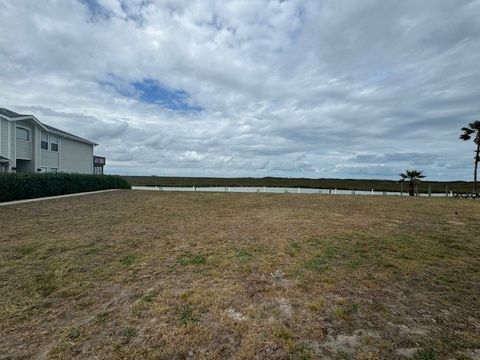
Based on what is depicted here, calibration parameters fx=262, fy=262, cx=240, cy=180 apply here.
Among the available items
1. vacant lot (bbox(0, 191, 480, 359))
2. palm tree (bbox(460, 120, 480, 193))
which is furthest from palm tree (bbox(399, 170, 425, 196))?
vacant lot (bbox(0, 191, 480, 359))

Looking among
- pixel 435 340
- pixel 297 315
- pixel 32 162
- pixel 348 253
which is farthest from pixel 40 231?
pixel 32 162

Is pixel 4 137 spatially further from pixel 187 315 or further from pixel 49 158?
pixel 187 315

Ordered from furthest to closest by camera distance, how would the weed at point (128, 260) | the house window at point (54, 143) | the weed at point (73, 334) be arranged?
the house window at point (54, 143), the weed at point (128, 260), the weed at point (73, 334)

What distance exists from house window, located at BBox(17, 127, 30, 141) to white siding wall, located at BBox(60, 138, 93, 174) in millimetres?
3785

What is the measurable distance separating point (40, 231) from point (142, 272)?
16.3 ft

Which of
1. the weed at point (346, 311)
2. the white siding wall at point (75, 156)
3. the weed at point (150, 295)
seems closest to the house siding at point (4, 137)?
the white siding wall at point (75, 156)

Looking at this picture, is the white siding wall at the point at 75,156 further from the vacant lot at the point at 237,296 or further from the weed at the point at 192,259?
the weed at the point at 192,259

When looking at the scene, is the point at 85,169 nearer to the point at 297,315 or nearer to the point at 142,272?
the point at 142,272

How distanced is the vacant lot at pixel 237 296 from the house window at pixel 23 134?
56.5ft

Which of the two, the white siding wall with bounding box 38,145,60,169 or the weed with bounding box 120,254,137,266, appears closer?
the weed with bounding box 120,254,137,266

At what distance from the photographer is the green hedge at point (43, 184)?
14.1m

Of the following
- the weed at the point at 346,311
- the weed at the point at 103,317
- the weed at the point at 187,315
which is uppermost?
the weed at the point at 187,315

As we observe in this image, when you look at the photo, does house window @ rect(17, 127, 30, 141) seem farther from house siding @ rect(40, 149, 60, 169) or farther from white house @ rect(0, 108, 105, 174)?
house siding @ rect(40, 149, 60, 169)

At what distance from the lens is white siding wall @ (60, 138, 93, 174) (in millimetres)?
24869
